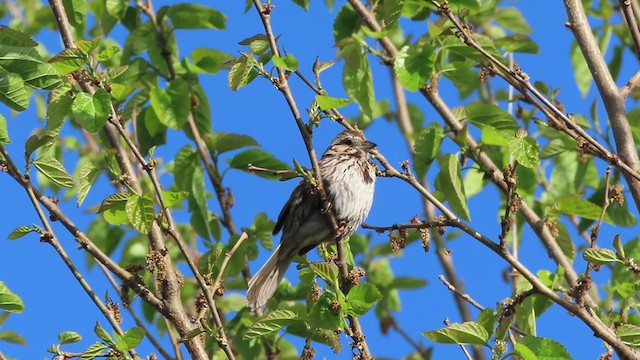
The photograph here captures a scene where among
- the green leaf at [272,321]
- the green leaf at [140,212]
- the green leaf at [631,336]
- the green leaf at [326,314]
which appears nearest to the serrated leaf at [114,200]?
the green leaf at [140,212]

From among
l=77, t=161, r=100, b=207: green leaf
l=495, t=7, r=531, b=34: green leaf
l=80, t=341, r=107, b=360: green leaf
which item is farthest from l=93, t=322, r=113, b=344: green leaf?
l=495, t=7, r=531, b=34: green leaf

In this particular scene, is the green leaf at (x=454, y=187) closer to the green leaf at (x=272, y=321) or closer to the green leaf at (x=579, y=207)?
the green leaf at (x=579, y=207)

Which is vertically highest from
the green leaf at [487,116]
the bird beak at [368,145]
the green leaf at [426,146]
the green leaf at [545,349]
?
the bird beak at [368,145]

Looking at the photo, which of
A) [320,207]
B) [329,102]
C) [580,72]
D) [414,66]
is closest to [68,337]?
[329,102]

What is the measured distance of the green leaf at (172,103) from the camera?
6.03 m

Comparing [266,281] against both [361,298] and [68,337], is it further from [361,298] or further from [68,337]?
[68,337]

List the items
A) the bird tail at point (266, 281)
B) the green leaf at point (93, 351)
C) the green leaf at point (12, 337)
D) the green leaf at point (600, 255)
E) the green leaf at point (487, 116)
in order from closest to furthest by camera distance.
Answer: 1. the green leaf at point (93, 351)
2. the green leaf at point (600, 255)
3. the green leaf at point (12, 337)
4. the green leaf at point (487, 116)
5. the bird tail at point (266, 281)

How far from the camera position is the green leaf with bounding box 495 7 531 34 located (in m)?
7.18

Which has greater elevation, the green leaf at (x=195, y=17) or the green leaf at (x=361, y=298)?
the green leaf at (x=195, y=17)

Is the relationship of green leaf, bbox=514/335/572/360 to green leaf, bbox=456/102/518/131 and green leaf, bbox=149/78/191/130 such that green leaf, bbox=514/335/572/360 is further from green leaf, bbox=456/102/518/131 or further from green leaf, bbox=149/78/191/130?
green leaf, bbox=149/78/191/130

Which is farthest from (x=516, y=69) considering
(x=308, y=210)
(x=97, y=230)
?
(x=97, y=230)

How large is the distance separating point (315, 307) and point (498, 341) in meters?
0.83

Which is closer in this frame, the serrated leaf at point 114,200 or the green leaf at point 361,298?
the green leaf at point 361,298

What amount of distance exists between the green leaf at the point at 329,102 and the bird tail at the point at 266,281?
211cm
